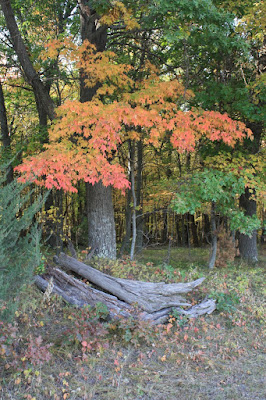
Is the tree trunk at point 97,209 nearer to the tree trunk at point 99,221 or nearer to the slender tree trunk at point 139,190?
the tree trunk at point 99,221

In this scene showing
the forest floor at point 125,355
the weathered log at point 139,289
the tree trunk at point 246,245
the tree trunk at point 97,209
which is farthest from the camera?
the tree trunk at point 246,245

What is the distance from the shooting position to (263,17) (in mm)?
8016

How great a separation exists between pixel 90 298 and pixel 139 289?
966mm

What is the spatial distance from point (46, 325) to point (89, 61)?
5722mm

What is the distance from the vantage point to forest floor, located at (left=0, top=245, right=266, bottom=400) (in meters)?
3.97

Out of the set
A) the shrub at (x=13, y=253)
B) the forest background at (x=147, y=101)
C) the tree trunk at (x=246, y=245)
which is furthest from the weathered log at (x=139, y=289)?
the tree trunk at (x=246, y=245)

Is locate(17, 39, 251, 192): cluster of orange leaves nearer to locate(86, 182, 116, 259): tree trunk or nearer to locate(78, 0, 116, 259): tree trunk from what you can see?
locate(78, 0, 116, 259): tree trunk

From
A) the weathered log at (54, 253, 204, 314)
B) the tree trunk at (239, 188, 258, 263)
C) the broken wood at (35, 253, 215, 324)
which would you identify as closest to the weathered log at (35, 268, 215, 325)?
the broken wood at (35, 253, 215, 324)

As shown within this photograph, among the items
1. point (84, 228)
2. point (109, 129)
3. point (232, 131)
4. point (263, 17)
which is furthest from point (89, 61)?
point (84, 228)

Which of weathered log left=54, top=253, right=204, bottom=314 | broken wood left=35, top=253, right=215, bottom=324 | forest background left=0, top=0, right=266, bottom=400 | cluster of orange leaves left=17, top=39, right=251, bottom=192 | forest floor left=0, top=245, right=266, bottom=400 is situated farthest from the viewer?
cluster of orange leaves left=17, top=39, right=251, bottom=192

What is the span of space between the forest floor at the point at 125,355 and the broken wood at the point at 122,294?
0.57 feet

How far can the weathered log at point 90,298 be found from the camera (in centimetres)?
548

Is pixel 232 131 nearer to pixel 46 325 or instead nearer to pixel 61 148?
pixel 61 148

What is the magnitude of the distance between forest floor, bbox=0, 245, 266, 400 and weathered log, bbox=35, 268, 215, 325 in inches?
5.9
